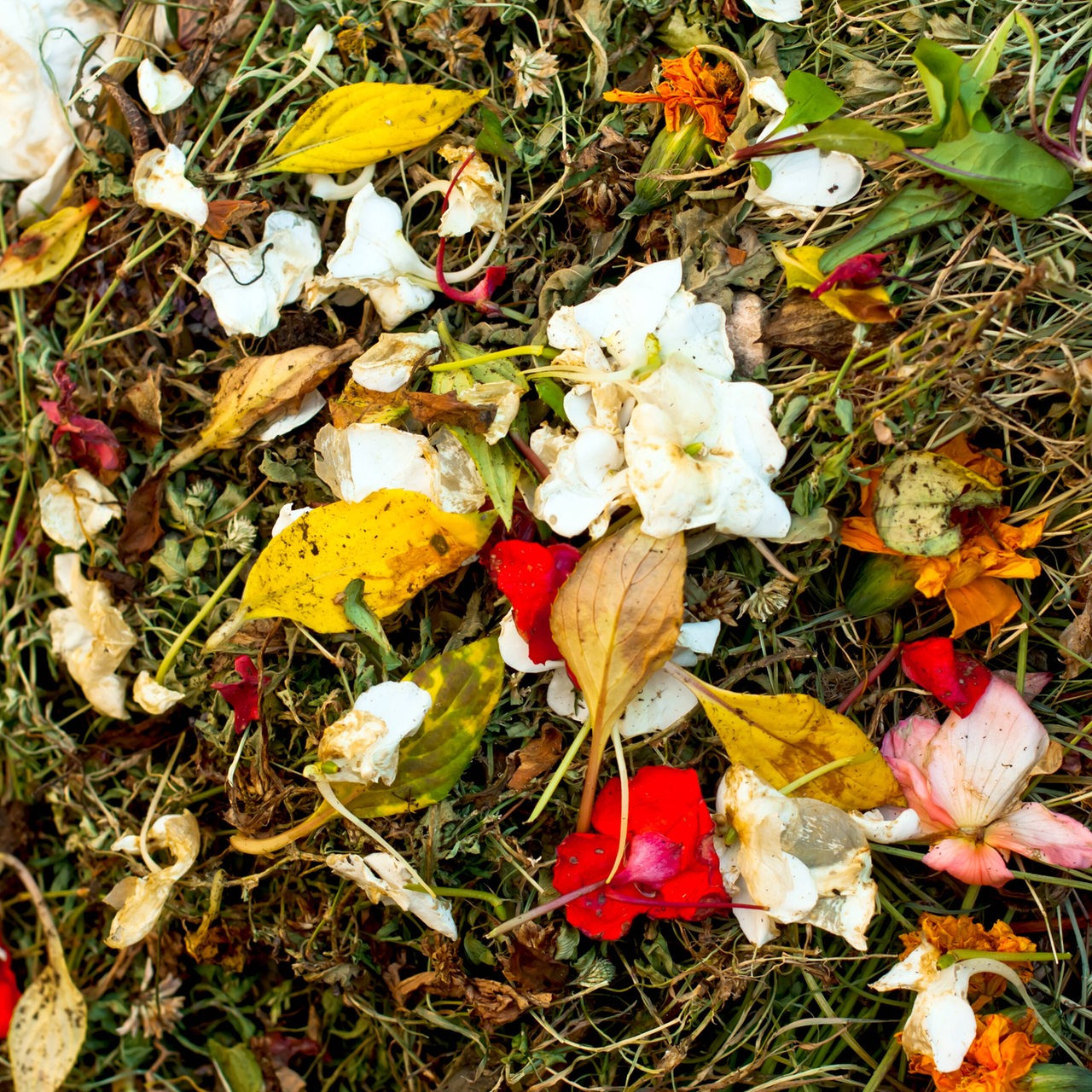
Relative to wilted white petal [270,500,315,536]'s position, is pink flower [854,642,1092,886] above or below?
below

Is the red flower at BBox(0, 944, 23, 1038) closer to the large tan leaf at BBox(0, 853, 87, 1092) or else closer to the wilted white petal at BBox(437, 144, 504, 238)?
the large tan leaf at BBox(0, 853, 87, 1092)

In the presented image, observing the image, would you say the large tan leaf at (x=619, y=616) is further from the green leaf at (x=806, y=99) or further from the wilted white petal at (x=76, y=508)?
the wilted white petal at (x=76, y=508)

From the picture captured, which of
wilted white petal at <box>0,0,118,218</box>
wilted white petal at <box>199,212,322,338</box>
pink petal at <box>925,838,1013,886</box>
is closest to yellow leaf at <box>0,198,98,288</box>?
wilted white petal at <box>0,0,118,218</box>

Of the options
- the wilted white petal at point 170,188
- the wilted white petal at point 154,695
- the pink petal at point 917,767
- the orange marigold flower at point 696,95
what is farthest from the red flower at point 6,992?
the orange marigold flower at point 696,95

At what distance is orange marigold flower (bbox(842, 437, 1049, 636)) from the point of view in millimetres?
615

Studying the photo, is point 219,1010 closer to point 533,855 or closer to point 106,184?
point 533,855

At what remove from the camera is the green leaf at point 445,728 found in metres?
0.67

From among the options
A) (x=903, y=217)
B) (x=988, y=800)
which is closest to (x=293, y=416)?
(x=903, y=217)

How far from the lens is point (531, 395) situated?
0.69 meters

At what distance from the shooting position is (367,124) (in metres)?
0.71

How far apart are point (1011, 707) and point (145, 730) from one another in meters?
0.68

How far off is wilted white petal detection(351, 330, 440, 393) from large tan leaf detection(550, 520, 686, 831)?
0.19 metres

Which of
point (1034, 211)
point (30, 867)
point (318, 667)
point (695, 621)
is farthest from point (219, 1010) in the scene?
point (1034, 211)

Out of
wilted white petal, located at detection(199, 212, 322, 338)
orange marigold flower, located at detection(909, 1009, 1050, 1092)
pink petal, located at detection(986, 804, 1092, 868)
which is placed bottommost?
orange marigold flower, located at detection(909, 1009, 1050, 1092)
